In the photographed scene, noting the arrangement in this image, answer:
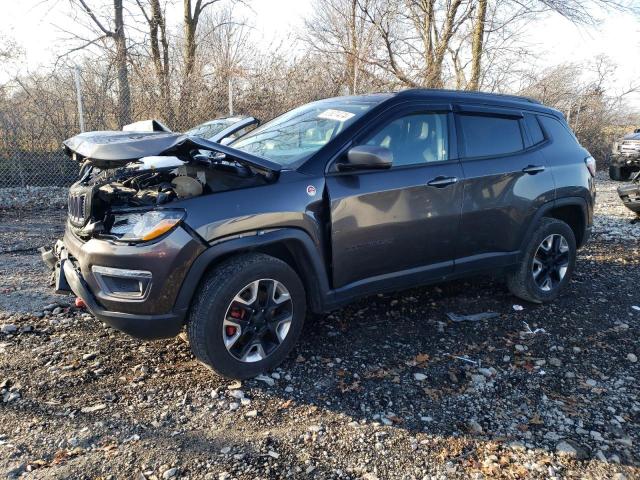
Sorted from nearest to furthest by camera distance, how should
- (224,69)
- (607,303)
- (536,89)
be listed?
(607,303)
(224,69)
(536,89)

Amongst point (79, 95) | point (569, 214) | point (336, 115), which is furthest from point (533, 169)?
point (79, 95)

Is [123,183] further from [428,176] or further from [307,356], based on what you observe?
[428,176]

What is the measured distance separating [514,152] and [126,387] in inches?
137

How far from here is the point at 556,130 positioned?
14.6 feet

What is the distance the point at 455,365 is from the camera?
3291mm

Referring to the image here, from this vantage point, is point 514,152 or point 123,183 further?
point 514,152

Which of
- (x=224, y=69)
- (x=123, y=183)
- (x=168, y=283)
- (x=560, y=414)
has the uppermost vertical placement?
(x=224, y=69)

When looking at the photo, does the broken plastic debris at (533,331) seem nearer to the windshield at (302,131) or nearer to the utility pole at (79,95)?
the windshield at (302,131)

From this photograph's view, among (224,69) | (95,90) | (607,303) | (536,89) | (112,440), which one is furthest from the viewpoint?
(536,89)

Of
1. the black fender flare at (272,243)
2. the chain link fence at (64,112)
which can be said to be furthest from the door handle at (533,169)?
the chain link fence at (64,112)

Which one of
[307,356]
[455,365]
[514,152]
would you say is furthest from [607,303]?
[307,356]

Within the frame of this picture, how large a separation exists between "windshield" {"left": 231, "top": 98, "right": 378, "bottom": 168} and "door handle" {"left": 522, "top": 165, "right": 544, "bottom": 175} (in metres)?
1.49

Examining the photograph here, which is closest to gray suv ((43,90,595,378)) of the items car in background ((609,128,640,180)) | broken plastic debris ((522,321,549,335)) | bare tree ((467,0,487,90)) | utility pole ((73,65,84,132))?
broken plastic debris ((522,321,549,335))

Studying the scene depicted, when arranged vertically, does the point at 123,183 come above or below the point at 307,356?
above
